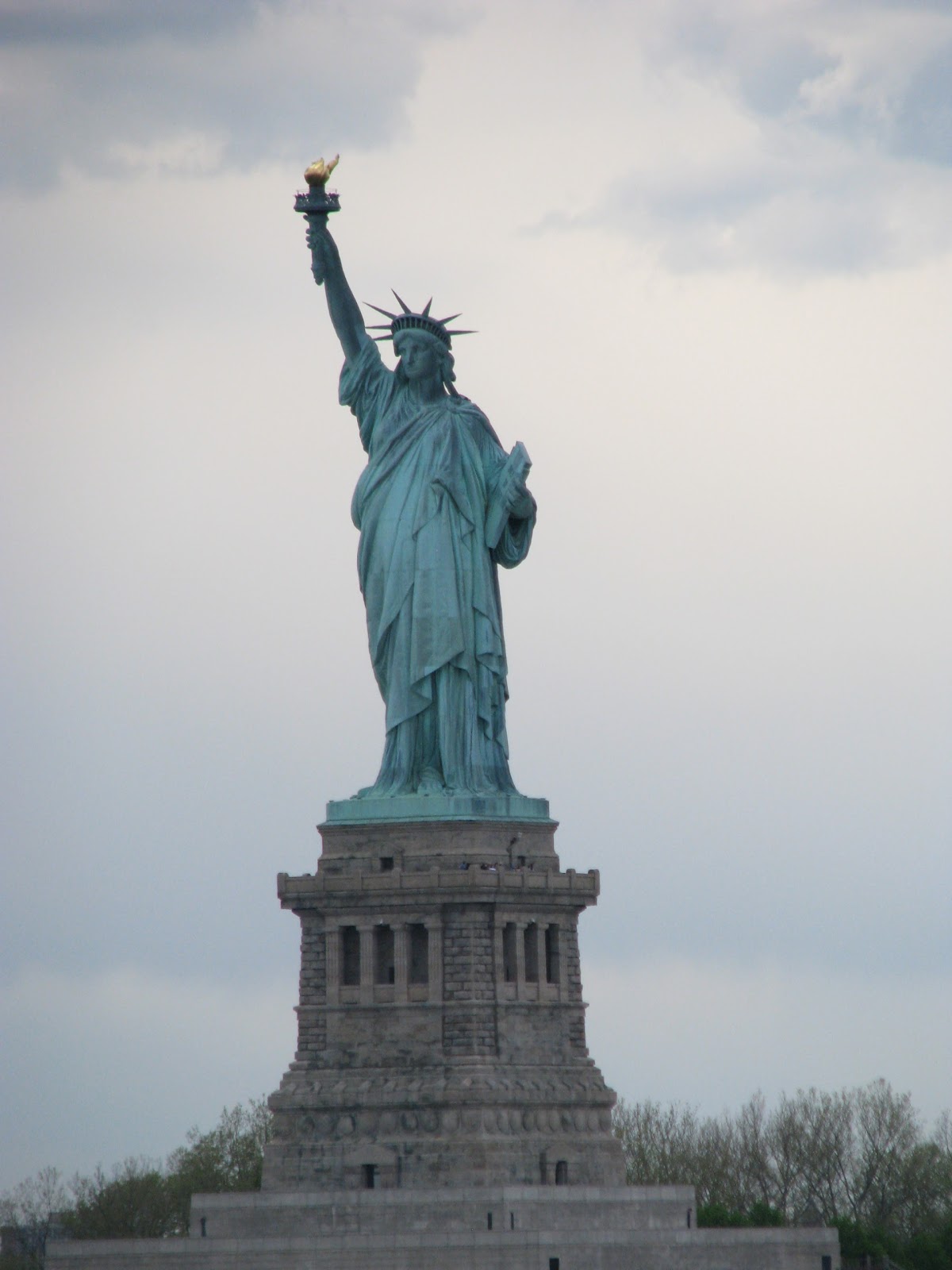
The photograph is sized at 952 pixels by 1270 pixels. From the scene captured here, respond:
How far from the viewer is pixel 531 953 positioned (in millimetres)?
64062

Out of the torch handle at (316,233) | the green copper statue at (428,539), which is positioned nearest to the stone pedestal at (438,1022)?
the green copper statue at (428,539)

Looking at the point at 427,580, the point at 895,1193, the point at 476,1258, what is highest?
the point at 427,580

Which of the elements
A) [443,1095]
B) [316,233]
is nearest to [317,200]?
[316,233]

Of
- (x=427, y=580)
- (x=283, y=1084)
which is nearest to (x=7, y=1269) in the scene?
(x=283, y=1084)

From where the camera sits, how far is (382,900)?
63.4 metres

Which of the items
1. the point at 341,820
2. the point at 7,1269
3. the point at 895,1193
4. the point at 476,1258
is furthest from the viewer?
the point at 895,1193

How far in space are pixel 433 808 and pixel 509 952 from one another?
2780mm

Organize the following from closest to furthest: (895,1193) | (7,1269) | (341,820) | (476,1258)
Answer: (476,1258)
(341,820)
(7,1269)
(895,1193)

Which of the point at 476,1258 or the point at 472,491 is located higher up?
the point at 472,491

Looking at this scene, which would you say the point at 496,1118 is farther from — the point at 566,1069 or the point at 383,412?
the point at 383,412

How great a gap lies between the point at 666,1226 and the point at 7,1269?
61.1ft

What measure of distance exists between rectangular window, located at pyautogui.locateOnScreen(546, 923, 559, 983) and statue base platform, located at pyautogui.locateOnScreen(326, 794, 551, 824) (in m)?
1.93

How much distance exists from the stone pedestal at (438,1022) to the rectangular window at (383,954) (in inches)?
1.1

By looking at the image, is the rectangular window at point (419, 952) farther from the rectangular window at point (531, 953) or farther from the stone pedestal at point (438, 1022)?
the rectangular window at point (531, 953)
